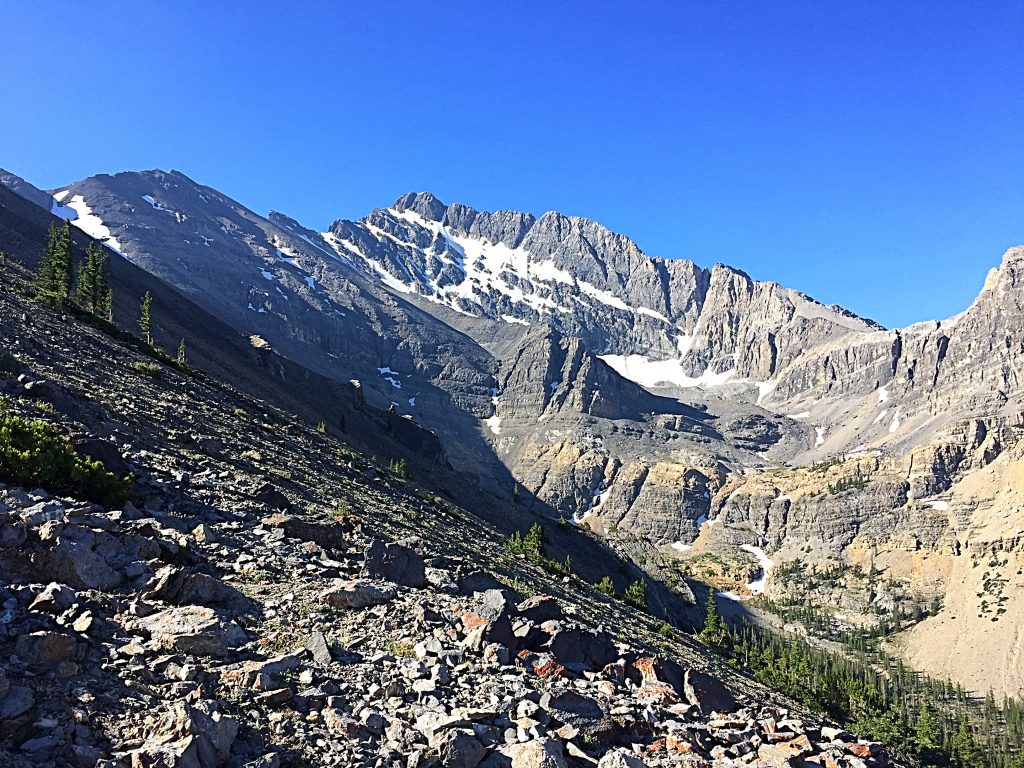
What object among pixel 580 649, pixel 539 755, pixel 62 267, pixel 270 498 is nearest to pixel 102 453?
pixel 270 498

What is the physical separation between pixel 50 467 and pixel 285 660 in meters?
10.3

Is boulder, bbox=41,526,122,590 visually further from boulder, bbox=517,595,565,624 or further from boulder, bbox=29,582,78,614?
boulder, bbox=517,595,565,624

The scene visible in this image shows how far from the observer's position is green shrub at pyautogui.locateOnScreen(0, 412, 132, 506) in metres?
16.6

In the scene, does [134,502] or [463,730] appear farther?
[134,502]

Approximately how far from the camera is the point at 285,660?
11.5 metres

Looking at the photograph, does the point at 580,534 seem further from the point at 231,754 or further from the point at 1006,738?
the point at 231,754

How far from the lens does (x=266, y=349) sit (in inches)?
4557

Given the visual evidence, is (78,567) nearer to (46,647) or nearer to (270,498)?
(46,647)

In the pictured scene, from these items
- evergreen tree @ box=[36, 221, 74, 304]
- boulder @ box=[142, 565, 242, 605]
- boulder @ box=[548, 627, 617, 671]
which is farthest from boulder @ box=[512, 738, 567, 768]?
evergreen tree @ box=[36, 221, 74, 304]

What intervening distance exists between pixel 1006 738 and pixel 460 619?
475ft

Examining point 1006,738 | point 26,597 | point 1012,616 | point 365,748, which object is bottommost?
Answer: point 1006,738

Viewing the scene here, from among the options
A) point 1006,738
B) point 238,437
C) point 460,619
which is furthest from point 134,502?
point 1006,738

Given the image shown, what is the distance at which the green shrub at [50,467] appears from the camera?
1658cm

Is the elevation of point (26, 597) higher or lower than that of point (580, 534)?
higher
